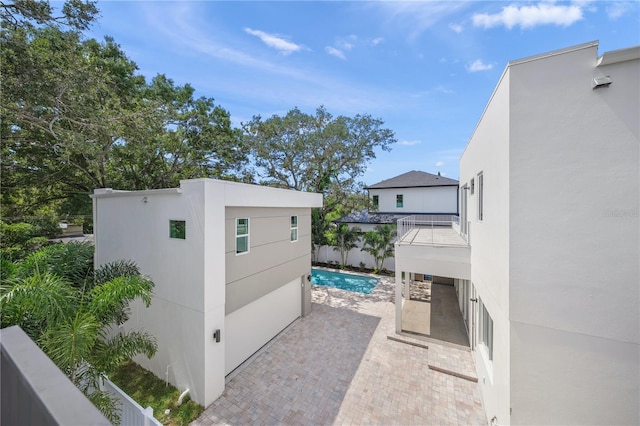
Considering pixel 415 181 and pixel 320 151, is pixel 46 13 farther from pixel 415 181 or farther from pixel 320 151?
pixel 415 181

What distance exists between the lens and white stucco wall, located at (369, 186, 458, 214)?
879 inches

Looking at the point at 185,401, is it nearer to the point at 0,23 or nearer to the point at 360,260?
the point at 0,23

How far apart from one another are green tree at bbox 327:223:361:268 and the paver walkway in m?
9.34

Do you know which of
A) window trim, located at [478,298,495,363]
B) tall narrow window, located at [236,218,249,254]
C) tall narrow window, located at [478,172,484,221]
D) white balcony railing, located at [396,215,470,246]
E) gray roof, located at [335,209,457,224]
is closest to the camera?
window trim, located at [478,298,495,363]

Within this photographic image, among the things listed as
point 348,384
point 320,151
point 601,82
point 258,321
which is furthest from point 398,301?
point 320,151

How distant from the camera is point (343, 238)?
20.2 metres

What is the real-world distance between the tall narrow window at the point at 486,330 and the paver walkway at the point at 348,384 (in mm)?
1459

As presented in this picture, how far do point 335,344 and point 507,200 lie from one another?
7.72 metres

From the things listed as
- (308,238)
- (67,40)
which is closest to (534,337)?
(308,238)

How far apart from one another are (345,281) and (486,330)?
453 inches

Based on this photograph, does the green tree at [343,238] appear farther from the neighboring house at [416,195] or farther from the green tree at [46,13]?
the green tree at [46,13]

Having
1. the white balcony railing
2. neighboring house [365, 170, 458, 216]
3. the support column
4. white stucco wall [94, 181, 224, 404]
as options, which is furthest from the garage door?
neighboring house [365, 170, 458, 216]

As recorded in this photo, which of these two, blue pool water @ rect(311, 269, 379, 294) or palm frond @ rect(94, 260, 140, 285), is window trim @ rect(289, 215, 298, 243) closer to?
palm frond @ rect(94, 260, 140, 285)

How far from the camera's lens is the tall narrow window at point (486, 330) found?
249 inches
